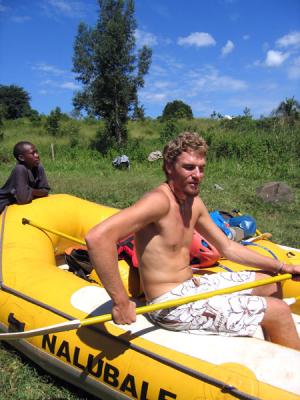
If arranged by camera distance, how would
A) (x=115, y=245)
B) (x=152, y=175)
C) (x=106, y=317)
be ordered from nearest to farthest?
(x=115, y=245) → (x=106, y=317) → (x=152, y=175)

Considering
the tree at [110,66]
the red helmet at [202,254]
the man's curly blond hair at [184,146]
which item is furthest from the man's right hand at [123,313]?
the tree at [110,66]

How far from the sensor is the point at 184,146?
2.08m

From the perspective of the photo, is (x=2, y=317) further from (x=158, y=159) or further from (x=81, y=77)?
(x=81, y=77)

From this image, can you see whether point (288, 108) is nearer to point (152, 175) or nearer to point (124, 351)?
point (152, 175)

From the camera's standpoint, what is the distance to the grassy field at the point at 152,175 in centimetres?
268

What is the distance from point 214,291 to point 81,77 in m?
16.3

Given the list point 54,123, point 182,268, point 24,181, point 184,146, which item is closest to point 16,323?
point 182,268

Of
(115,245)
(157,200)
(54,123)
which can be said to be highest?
(54,123)

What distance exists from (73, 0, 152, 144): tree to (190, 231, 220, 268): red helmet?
14.0 metres

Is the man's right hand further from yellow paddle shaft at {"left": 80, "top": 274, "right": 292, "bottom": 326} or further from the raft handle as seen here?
the raft handle

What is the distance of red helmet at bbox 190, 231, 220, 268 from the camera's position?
3035 millimetres

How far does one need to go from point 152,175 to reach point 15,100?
43.2 metres

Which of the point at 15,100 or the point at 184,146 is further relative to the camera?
the point at 15,100

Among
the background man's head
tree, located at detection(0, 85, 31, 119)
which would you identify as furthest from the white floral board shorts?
tree, located at detection(0, 85, 31, 119)
